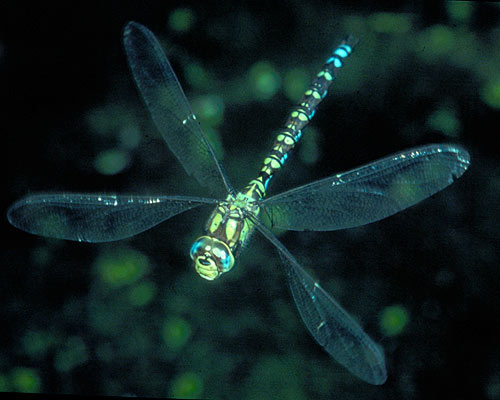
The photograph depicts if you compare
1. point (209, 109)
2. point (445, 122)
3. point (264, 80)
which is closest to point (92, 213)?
point (209, 109)

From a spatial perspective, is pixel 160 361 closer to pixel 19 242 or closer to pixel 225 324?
pixel 225 324

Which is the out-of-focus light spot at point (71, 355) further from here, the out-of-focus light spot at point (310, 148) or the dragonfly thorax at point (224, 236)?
the out-of-focus light spot at point (310, 148)

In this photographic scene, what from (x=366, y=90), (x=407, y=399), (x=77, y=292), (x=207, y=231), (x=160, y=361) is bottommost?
(x=407, y=399)

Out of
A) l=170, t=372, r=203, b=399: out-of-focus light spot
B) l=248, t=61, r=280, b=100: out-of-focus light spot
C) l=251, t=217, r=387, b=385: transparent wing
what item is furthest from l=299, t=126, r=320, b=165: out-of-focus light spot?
l=170, t=372, r=203, b=399: out-of-focus light spot

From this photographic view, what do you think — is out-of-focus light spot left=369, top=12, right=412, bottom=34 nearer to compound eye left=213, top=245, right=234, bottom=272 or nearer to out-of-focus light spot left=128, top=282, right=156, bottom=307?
compound eye left=213, top=245, right=234, bottom=272

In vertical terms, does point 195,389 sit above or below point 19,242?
below

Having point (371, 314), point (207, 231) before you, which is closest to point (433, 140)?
point (371, 314)

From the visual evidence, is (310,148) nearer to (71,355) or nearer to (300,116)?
(300,116)
